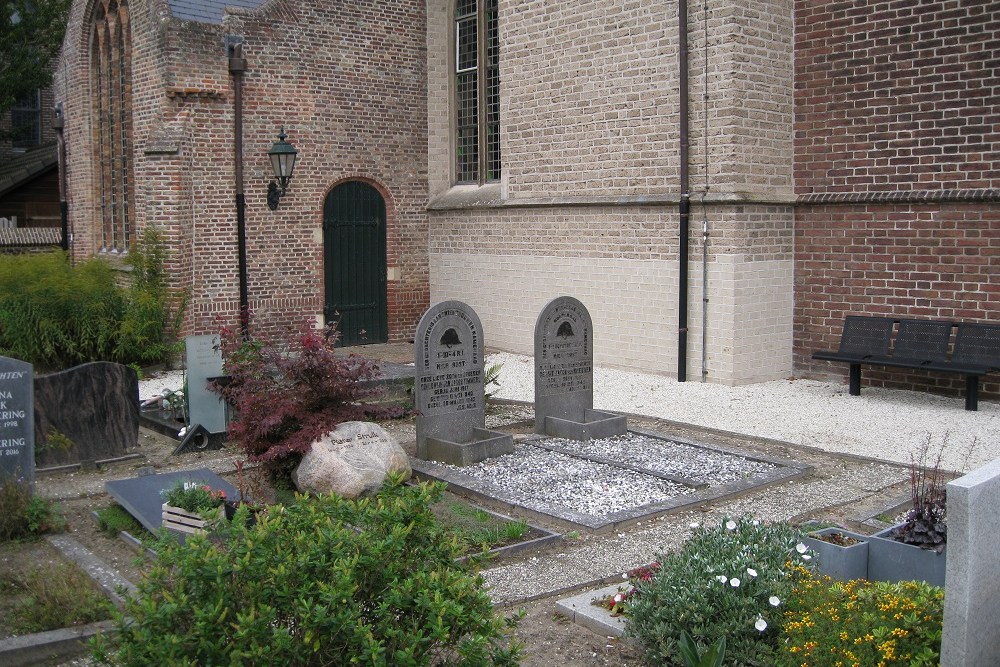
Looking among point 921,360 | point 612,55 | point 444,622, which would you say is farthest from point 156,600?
point 612,55

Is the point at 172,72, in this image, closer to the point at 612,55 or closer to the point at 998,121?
the point at 612,55

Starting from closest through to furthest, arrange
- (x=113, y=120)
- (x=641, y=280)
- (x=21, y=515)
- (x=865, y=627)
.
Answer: (x=865, y=627) → (x=21, y=515) → (x=641, y=280) → (x=113, y=120)

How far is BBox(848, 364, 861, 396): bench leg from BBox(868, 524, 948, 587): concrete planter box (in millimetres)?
7049

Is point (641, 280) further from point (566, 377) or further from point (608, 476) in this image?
point (608, 476)

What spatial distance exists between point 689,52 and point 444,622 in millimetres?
10751

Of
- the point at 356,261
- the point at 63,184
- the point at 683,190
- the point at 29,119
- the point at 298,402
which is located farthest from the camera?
the point at 29,119

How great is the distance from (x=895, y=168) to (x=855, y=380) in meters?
2.59

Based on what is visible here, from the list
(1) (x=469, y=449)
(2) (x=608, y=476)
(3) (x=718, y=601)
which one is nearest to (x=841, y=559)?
(3) (x=718, y=601)

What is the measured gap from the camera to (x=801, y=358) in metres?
13.3

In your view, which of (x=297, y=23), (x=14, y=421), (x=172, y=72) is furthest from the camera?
(x=297, y=23)

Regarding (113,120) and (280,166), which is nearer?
(280,166)

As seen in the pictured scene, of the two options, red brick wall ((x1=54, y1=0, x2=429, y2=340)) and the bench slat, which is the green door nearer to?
red brick wall ((x1=54, y1=0, x2=429, y2=340))

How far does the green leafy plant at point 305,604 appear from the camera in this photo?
11.4ft

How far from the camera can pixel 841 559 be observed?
5.16 metres
